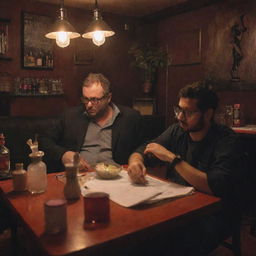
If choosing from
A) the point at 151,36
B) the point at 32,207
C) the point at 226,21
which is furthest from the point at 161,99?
the point at 32,207

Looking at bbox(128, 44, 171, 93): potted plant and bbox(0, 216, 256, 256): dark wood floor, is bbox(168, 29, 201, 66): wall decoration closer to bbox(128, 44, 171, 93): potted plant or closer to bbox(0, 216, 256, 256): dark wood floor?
bbox(128, 44, 171, 93): potted plant

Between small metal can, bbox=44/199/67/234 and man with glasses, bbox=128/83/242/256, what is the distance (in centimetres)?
55

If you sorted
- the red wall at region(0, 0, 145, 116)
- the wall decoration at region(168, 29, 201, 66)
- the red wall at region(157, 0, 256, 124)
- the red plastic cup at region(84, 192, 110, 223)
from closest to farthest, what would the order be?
the red plastic cup at region(84, 192, 110, 223)
the red wall at region(157, 0, 256, 124)
the red wall at region(0, 0, 145, 116)
the wall decoration at region(168, 29, 201, 66)

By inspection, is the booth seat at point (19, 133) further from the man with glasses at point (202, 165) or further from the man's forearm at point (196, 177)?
the man's forearm at point (196, 177)

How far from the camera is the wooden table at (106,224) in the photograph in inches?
36.5

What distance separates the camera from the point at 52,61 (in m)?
3.91

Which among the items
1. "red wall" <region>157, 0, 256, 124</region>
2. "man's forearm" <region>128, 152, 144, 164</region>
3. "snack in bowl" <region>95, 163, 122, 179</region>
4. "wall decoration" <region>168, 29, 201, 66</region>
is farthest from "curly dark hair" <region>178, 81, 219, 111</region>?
"wall decoration" <region>168, 29, 201, 66</region>

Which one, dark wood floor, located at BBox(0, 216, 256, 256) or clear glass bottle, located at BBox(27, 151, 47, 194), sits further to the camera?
dark wood floor, located at BBox(0, 216, 256, 256)

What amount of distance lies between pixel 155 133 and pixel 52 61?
5.74ft

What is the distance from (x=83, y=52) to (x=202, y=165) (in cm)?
302

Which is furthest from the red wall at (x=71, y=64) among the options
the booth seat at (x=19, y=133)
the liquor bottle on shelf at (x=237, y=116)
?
→ the liquor bottle on shelf at (x=237, y=116)

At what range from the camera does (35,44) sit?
12.4ft

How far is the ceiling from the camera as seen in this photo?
152 inches

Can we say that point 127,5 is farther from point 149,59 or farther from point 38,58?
point 38,58
